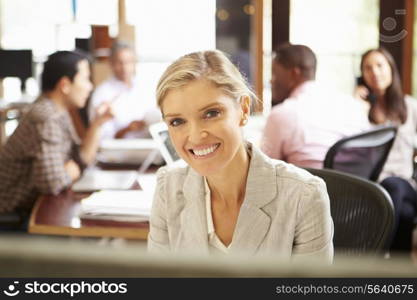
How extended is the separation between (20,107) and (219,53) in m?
4.34

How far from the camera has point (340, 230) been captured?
138cm

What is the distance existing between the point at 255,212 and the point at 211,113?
20 centimetres

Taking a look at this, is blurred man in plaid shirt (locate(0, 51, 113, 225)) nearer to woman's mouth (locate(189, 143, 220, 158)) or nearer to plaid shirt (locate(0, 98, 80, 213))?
plaid shirt (locate(0, 98, 80, 213))

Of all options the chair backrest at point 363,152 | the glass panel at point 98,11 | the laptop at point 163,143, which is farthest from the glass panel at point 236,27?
the laptop at point 163,143

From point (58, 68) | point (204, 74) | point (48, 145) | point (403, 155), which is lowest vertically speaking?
point (403, 155)

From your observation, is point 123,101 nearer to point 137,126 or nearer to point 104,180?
point 137,126

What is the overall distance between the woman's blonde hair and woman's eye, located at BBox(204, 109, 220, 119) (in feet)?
0.15

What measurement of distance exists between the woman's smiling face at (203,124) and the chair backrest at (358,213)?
1.08 ft

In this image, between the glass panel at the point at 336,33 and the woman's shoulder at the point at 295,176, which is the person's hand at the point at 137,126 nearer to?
the glass panel at the point at 336,33

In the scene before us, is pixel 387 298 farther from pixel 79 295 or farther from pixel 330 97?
Answer: pixel 330 97

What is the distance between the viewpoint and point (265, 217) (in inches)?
45.3

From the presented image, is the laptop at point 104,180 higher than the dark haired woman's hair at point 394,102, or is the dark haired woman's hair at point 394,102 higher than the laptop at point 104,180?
the dark haired woman's hair at point 394,102

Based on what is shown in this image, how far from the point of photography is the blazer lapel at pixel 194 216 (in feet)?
3.81

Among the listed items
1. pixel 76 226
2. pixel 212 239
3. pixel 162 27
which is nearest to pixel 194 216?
pixel 212 239
